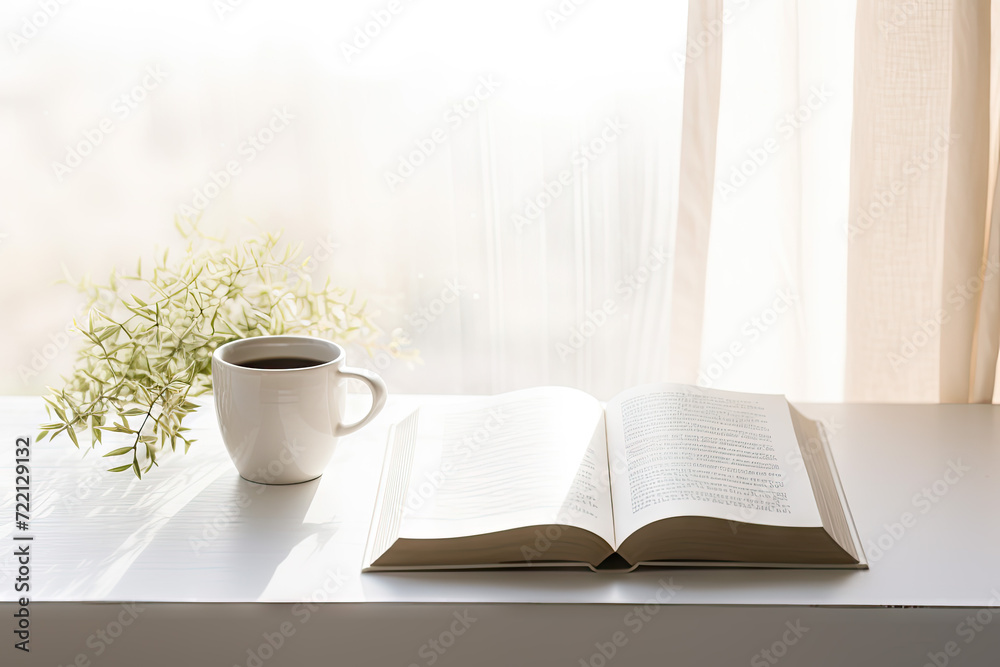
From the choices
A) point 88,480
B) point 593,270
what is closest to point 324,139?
point 593,270

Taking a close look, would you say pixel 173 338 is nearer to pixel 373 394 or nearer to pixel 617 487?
pixel 373 394

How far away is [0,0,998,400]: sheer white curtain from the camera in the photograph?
97 centimetres

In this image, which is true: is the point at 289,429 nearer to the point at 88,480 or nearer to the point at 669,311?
the point at 88,480

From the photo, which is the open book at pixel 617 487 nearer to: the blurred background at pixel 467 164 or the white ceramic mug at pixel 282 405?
the white ceramic mug at pixel 282 405

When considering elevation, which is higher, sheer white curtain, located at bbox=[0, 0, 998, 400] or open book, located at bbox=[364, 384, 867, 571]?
sheer white curtain, located at bbox=[0, 0, 998, 400]

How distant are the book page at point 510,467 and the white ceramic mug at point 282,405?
94mm

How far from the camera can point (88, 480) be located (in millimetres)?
773

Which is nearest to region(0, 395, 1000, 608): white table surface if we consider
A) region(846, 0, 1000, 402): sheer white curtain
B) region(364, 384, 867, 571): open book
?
region(364, 384, 867, 571): open book

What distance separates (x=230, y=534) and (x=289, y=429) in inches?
4.0

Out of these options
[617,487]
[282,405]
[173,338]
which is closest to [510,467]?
[617,487]

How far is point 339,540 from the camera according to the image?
26.9 inches

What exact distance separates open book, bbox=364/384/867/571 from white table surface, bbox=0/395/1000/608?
2cm

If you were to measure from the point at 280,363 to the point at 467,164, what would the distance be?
16.1 inches

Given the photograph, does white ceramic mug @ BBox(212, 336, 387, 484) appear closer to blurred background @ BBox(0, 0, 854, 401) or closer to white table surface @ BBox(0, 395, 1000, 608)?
white table surface @ BBox(0, 395, 1000, 608)
